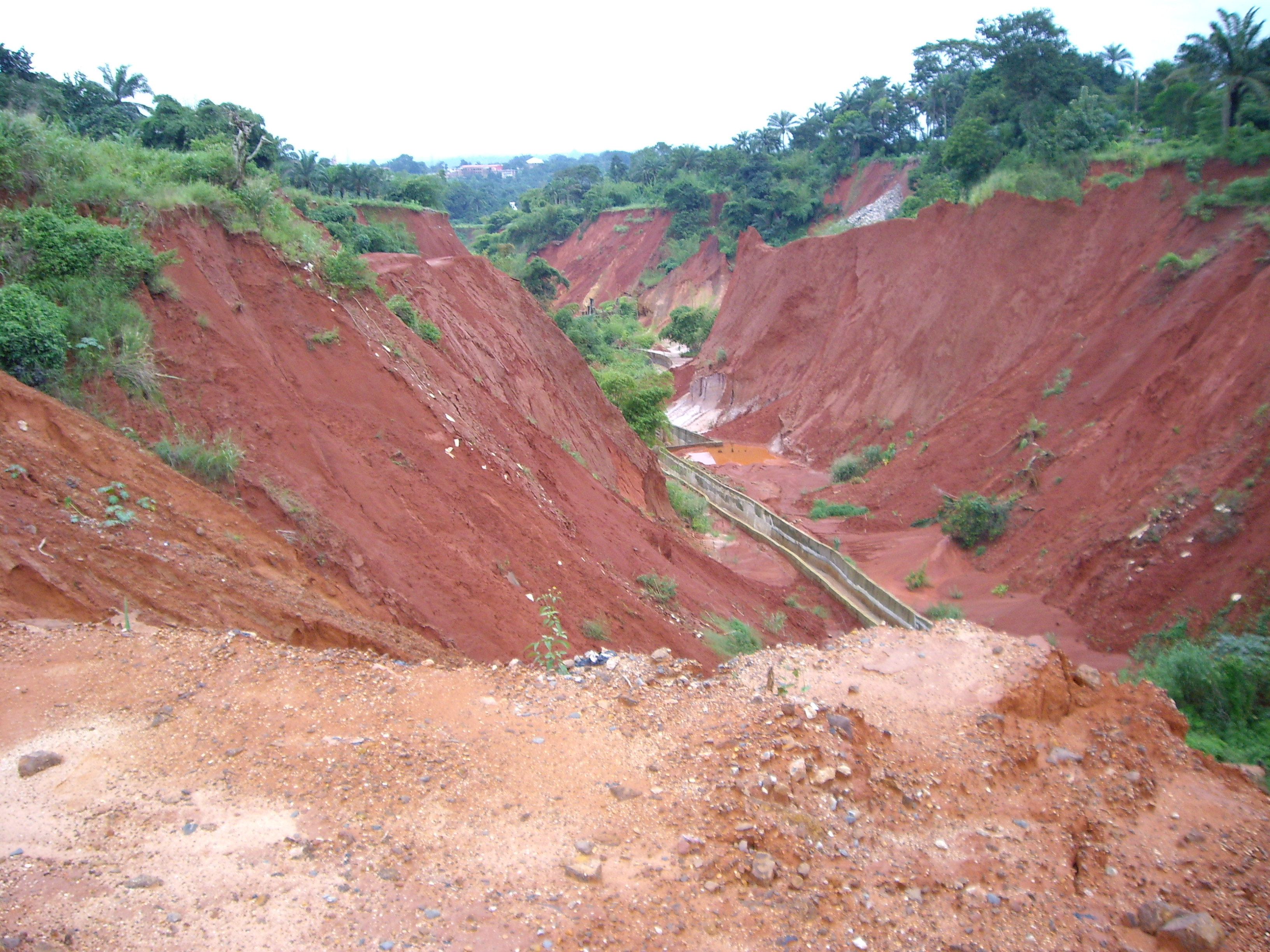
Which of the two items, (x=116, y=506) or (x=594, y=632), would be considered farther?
(x=594, y=632)

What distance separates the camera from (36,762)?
4793 millimetres

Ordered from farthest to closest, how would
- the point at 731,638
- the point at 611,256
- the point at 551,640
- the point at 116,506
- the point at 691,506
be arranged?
the point at 611,256, the point at 691,506, the point at 731,638, the point at 551,640, the point at 116,506

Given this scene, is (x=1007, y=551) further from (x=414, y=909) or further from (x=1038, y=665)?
(x=414, y=909)

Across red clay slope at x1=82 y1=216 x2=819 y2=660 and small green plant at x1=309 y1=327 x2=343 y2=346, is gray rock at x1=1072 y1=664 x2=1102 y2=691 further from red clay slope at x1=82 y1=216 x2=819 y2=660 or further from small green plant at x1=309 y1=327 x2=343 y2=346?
small green plant at x1=309 y1=327 x2=343 y2=346

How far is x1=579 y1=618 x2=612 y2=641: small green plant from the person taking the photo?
31.1 feet

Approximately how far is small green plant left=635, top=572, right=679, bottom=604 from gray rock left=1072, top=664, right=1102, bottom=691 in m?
5.38

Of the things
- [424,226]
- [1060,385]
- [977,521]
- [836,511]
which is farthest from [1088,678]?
[424,226]

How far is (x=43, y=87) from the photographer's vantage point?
3200 cm

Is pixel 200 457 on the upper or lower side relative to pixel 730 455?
upper

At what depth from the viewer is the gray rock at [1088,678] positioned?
295 inches

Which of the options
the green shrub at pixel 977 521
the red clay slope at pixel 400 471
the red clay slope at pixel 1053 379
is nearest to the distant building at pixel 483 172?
the red clay slope at pixel 1053 379

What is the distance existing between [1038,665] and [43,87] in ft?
128

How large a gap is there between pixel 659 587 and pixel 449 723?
20.4 ft

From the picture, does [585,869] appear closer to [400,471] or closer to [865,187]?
[400,471]
